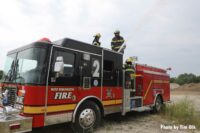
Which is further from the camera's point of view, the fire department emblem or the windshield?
the fire department emblem

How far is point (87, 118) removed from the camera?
221 inches

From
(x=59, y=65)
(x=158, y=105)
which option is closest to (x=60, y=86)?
(x=59, y=65)

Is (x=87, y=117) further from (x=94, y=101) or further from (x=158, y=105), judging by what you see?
(x=158, y=105)

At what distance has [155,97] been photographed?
9.15 m

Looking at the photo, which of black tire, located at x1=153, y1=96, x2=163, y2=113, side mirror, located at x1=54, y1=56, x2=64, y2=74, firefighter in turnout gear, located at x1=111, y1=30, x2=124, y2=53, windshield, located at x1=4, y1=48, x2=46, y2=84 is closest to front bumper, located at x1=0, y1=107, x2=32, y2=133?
windshield, located at x1=4, y1=48, x2=46, y2=84

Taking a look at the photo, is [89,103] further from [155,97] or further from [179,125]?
[155,97]

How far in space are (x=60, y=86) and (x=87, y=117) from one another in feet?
4.22

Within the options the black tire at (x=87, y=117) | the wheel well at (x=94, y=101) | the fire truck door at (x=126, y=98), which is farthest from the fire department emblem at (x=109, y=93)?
the fire truck door at (x=126, y=98)

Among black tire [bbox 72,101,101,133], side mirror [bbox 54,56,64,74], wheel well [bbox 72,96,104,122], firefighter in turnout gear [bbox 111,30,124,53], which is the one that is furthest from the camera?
firefighter in turnout gear [bbox 111,30,124,53]

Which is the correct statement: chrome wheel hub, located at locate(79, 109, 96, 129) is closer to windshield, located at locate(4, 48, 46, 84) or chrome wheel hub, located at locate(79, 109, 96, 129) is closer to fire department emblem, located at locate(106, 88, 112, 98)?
fire department emblem, located at locate(106, 88, 112, 98)

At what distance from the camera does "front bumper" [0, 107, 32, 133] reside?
4039 mm

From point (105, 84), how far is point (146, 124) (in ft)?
7.63

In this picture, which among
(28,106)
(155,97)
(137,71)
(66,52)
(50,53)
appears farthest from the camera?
(155,97)

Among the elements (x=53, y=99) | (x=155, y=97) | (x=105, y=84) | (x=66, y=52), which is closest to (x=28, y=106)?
(x=53, y=99)
